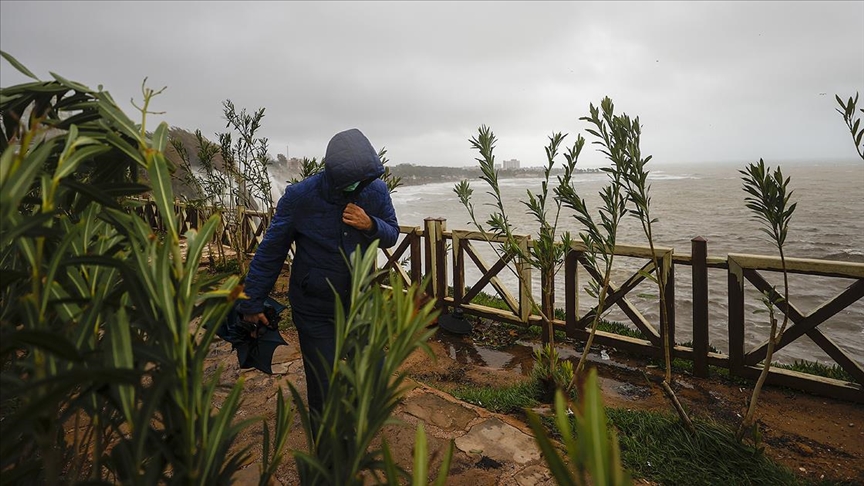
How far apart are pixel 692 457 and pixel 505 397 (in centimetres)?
120

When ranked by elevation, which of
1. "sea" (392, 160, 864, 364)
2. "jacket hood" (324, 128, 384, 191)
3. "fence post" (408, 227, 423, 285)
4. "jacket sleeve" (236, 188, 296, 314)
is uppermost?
"jacket hood" (324, 128, 384, 191)

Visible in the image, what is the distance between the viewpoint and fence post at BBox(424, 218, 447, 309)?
5.56 meters

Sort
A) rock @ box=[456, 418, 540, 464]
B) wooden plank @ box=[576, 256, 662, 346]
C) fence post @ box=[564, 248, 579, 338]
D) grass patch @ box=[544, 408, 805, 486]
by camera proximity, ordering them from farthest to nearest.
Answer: fence post @ box=[564, 248, 579, 338], wooden plank @ box=[576, 256, 662, 346], rock @ box=[456, 418, 540, 464], grass patch @ box=[544, 408, 805, 486]

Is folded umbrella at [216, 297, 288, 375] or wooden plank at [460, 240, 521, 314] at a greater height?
folded umbrella at [216, 297, 288, 375]

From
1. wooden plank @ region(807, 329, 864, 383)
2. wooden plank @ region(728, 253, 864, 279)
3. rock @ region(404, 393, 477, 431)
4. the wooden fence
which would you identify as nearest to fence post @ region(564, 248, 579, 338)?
the wooden fence

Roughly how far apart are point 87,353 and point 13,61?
603mm

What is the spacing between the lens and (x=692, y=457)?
8.07 feet

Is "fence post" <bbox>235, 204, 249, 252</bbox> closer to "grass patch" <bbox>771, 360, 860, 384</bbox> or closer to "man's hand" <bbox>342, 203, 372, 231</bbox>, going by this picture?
"man's hand" <bbox>342, 203, 372, 231</bbox>

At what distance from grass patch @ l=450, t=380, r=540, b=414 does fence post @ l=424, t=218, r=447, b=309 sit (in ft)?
6.98

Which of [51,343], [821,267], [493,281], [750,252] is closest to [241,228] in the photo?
[493,281]

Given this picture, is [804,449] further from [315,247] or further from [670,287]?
[315,247]

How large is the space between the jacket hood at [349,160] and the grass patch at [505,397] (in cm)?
196

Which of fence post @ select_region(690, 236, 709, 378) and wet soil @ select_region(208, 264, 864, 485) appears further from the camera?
fence post @ select_region(690, 236, 709, 378)

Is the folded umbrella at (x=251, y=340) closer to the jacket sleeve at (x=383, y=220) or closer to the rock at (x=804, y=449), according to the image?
the jacket sleeve at (x=383, y=220)
